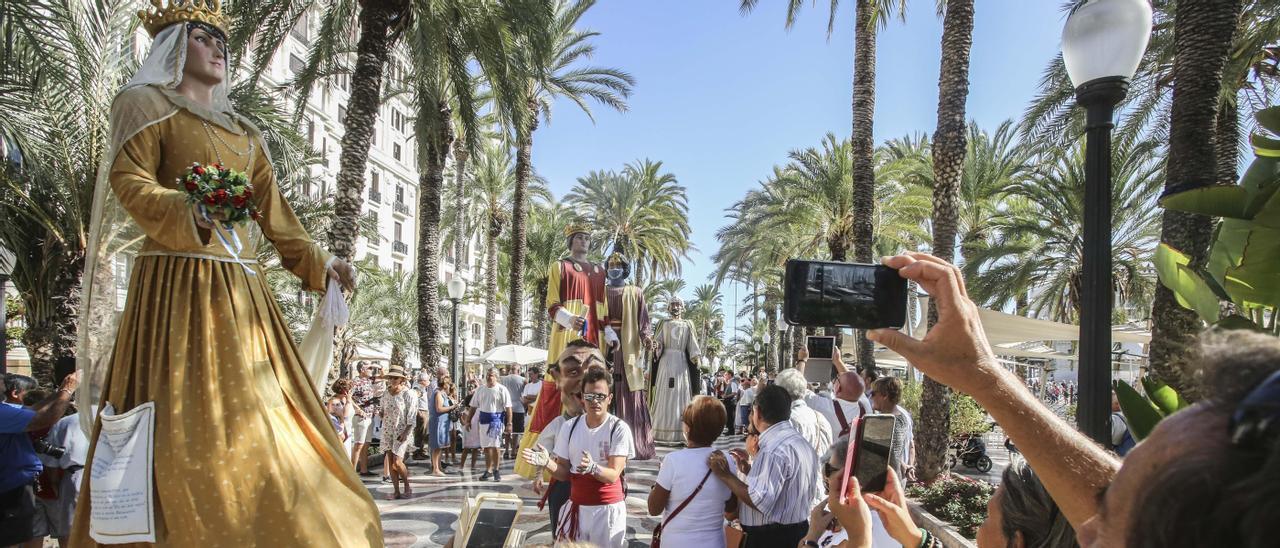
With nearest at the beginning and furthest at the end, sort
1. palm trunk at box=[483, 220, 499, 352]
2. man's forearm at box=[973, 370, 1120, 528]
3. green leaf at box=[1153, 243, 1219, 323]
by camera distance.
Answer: man's forearm at box=[973, 370, 1120, 528] → green leaf at box=[1153, 243, 1219, 323] → palm trunk at box=[483, 220, 499, 352]

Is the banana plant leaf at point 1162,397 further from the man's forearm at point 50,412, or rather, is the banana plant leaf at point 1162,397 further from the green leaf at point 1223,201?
the man's forearm at point 50,412

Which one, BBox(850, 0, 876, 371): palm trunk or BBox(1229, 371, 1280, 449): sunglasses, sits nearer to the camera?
BBox(1229, 371, 1280, 449): sunglasses

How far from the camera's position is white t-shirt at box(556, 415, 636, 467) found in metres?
4.80

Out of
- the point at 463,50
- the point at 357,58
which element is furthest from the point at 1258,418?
the point at 463,50

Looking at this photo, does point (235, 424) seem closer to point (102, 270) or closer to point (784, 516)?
point (102, 270)

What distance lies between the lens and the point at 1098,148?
11.9 feet

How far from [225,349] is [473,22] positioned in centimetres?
935

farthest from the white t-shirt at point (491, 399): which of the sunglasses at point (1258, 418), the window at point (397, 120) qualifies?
the window at point (397, 120)

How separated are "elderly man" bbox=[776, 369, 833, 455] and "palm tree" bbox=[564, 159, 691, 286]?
30.0 metres

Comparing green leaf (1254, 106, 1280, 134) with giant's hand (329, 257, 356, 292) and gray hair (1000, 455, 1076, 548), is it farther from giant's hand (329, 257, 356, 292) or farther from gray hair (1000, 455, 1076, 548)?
giant's hand (329, 257, 356, 292)

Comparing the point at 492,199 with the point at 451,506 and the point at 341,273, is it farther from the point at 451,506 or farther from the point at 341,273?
the point at 341,273

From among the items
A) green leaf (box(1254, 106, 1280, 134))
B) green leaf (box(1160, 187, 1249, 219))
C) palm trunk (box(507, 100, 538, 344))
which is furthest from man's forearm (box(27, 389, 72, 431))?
palm trunk (box(507, 100, 538, 344))

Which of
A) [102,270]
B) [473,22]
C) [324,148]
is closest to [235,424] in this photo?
[102,270]

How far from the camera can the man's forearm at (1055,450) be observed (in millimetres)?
1343
